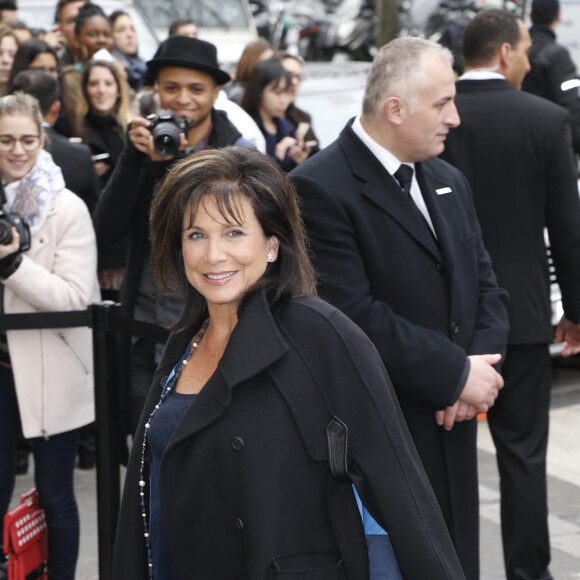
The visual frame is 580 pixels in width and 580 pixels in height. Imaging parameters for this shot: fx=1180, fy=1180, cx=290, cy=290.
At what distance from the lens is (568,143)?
188 inches

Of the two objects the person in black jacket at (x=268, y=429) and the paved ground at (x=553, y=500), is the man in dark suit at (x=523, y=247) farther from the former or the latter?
the person in black jacket at (x=268, y=429)

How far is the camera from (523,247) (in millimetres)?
4824

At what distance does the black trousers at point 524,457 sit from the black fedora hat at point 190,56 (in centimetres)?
166

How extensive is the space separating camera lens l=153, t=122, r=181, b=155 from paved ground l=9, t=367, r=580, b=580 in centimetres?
199

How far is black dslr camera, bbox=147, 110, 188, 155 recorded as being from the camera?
424 cm

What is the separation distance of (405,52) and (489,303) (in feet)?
2.91

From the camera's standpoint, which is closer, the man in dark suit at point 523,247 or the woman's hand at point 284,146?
the man in dark suit at point 523,247

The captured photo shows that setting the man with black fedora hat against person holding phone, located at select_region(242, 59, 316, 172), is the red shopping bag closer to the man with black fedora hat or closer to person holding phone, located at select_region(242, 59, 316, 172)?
the man with black fedora hat

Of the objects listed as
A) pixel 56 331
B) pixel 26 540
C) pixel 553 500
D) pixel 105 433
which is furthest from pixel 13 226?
pixel 553 500

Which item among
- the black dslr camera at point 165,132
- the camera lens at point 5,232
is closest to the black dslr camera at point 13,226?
the camera lens at point 5,232

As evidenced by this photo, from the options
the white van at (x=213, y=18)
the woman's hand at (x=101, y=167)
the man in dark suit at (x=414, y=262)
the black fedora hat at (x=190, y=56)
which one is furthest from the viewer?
the white van at (x=213, y=18)

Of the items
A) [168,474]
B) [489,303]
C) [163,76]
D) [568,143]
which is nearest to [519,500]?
[489,303]

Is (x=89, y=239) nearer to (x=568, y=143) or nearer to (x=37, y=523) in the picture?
(x=37, y=523)

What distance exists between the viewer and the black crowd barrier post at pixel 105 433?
4332 millimetres
